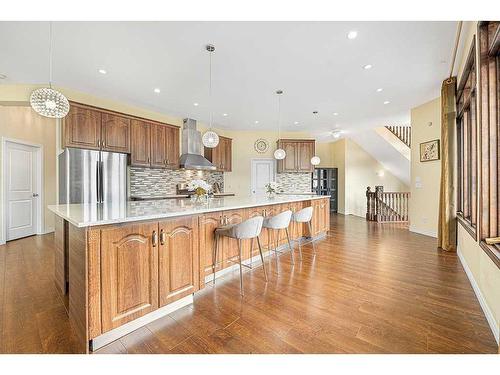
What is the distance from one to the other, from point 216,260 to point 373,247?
2864 mm

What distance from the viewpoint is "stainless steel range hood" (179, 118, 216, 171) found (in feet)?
18.4

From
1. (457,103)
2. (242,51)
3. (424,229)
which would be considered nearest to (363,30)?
(242,51)

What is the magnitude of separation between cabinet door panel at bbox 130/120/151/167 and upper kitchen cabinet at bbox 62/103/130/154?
4.7 inches

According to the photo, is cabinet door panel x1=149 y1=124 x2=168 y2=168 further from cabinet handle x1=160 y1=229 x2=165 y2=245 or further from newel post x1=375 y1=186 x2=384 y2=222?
newel post x1=375 y1=186 x2=384 y2=222

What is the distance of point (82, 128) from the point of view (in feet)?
13.3

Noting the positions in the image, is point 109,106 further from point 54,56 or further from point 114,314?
point 114,314

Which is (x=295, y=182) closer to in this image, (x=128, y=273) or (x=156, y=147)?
(x=156, y=147)

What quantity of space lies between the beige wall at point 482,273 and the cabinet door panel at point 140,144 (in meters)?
5.20

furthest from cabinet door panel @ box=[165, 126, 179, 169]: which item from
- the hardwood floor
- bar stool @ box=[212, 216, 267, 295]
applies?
bar stool @ box=[212, 216, 267, 295]

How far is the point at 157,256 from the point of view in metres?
1.82

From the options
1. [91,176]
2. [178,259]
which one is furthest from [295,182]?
[178,259]

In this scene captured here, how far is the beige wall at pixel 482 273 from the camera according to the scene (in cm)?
167

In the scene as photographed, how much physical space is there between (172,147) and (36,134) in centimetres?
291

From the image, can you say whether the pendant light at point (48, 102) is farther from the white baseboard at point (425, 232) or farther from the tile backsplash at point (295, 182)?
the white baseboard at point (425, 232)
